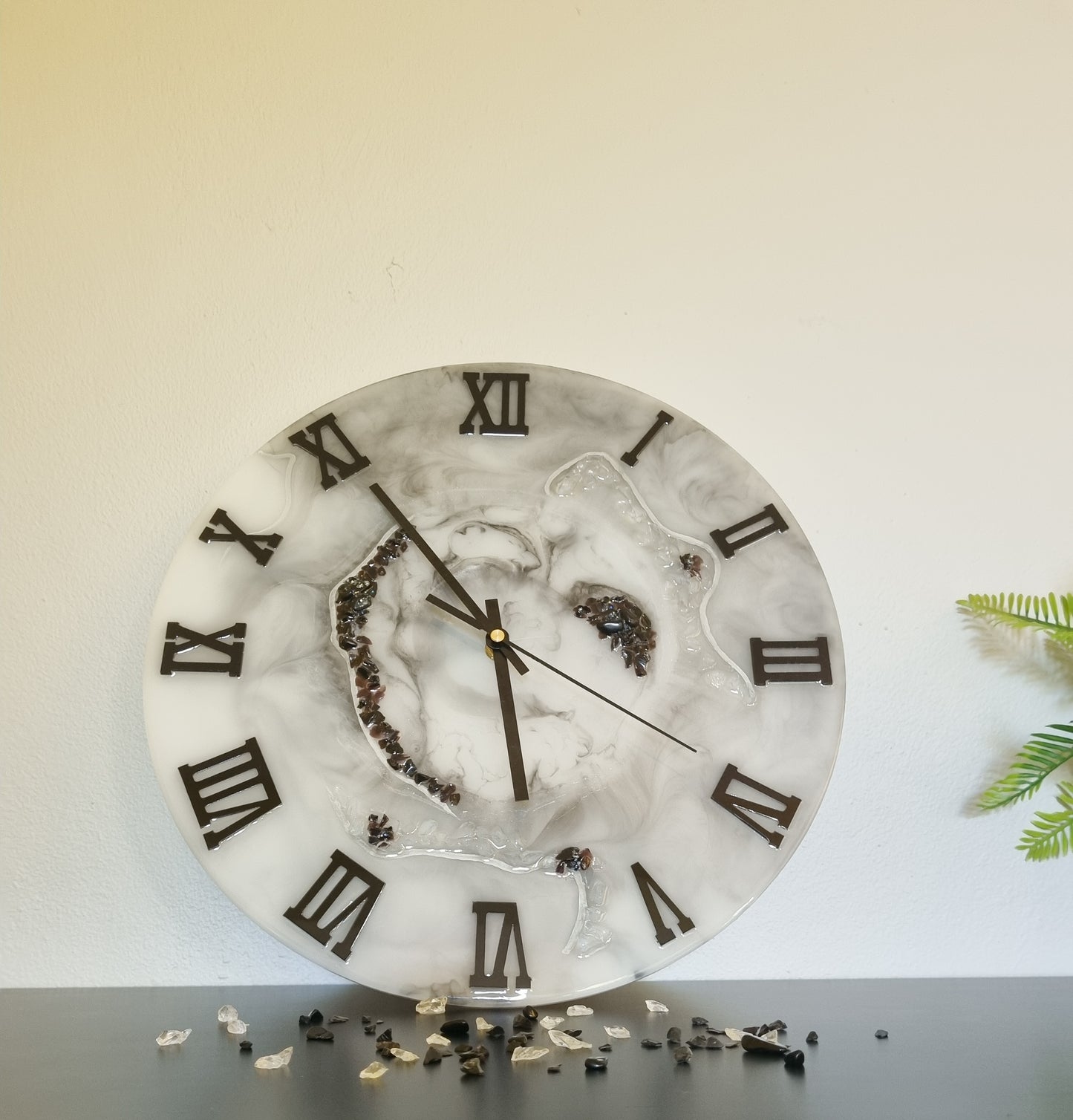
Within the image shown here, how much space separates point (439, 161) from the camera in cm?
129

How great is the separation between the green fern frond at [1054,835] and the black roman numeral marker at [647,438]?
59 cm

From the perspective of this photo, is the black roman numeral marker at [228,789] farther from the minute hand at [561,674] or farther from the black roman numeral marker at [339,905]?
the minute hand at [561,674]

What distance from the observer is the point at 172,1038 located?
0.98 meters

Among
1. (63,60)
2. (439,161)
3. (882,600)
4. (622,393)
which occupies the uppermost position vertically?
(63,60)

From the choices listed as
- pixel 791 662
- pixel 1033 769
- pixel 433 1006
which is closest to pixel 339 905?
pixel 433 1006

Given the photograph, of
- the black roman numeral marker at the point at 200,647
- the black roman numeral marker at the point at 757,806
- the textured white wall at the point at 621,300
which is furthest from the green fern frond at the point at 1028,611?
the black roman numeral marker at the point at 200,647

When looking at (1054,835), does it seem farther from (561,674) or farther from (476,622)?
(476,622)

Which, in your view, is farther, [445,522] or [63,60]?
[63,60]

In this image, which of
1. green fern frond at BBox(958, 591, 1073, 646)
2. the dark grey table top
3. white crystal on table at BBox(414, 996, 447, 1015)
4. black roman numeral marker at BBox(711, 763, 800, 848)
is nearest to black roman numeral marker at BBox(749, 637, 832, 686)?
black roman numeral marker at BBox(711, 763, 800, 848)

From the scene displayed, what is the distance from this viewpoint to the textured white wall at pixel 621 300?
122 centimetres

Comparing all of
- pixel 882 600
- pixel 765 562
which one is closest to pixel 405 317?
pixel 765 562

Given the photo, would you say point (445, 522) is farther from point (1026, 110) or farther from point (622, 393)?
point (1026, 110)

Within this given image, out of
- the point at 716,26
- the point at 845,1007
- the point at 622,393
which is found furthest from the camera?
the point at 716,26

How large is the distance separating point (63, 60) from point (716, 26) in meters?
0.83
